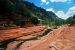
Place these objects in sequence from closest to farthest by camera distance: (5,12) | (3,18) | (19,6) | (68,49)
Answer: (68,49) < (3,18) < (5,12) < (19,6)

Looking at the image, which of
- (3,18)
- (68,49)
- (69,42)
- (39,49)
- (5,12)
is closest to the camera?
(68,49)

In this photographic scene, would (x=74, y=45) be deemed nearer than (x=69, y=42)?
Yes

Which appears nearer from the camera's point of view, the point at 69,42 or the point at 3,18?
the point at 69,42

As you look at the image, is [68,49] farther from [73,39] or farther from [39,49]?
[39,49]

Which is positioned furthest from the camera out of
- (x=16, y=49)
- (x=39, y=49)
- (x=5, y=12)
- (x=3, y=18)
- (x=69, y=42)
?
(x=5, y=12)

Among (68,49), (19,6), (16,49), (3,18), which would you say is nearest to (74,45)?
(68,49)

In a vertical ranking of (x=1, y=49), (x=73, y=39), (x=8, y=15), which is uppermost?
(x=8, y=15)

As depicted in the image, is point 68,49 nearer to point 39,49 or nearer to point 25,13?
point 39,49

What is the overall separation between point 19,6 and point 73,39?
238ft

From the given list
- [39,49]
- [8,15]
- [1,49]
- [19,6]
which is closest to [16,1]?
[19,6]

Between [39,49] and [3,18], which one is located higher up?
[3,18]

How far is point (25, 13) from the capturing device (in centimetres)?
9100

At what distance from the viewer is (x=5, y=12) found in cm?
6838

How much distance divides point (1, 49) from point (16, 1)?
230 feet
